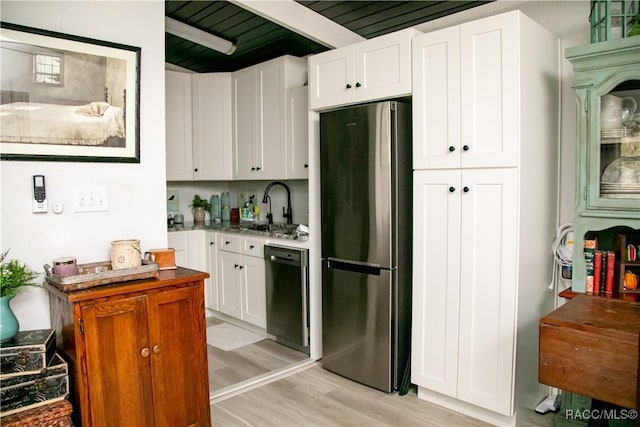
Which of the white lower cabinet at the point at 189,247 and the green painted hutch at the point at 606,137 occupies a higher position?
the green painted hutch at the point at 606,137

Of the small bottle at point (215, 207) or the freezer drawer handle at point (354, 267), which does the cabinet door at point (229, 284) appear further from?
the freezer drawer handle at point (354, 267)

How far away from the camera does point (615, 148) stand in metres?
2.16

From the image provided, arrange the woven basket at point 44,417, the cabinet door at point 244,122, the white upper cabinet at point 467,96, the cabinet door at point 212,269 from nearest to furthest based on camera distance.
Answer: the woven basket at point 44,417
the white upper cabinet at point 467,96
the cabinet door at point 244,122
the cabinet door at point 212,269

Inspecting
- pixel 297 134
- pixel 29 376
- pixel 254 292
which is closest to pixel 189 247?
pixel 254 292

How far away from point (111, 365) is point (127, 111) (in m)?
1.24

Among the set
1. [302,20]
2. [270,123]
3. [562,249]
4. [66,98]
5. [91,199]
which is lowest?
[562,249]

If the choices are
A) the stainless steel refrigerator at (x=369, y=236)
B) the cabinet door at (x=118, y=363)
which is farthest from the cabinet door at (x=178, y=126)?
the cabinet door at (x=118, y=363)

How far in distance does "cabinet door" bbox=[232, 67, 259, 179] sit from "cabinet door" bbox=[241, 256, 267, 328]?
2.91 feet

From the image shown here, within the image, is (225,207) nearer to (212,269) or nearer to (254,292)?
(212,269)

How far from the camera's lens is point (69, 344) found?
1.88 m

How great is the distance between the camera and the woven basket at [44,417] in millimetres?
1629

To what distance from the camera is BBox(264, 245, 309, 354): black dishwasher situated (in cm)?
340

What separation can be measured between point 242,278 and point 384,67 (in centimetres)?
224

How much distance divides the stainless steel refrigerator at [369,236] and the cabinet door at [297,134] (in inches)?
25.0
